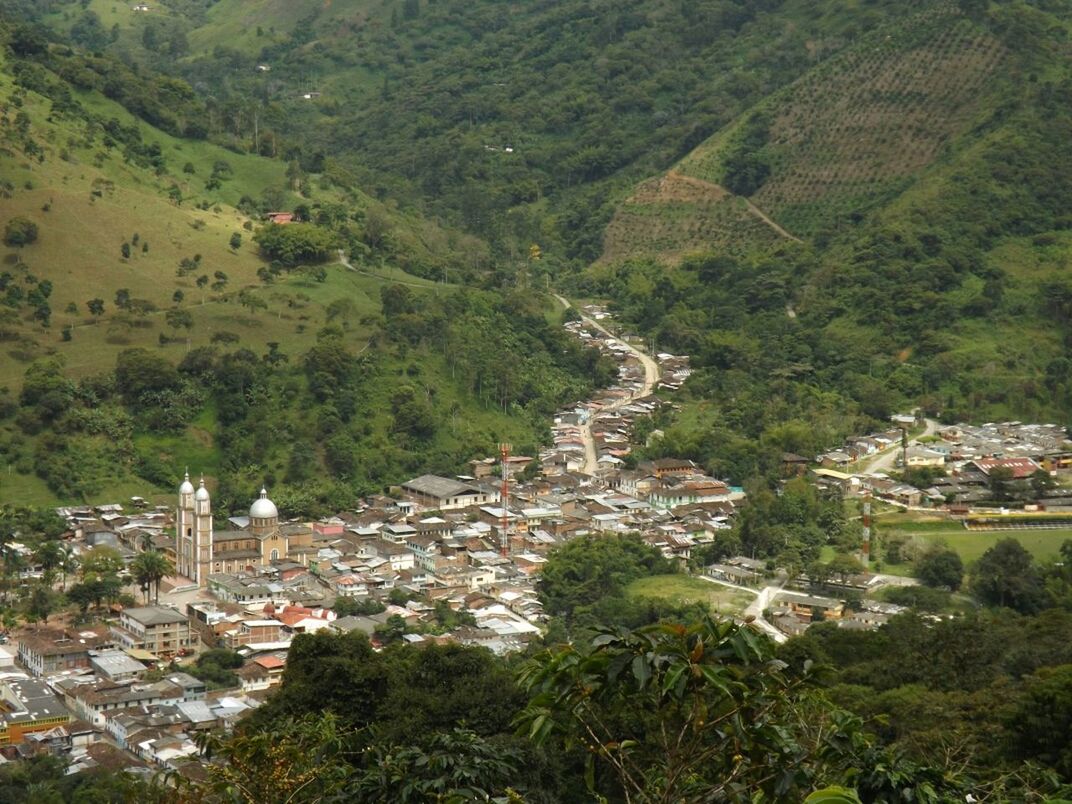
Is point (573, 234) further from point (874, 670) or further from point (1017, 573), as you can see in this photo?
point (874, 670)

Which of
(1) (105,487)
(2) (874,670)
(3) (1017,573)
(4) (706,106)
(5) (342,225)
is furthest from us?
(4) (706,106)

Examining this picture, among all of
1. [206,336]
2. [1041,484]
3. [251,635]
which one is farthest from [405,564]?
[1041,484]

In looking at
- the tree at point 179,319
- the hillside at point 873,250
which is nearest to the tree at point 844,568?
the hillside at point 873,250

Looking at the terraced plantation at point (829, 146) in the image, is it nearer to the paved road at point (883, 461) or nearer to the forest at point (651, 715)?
the paved road at point (883, 461)

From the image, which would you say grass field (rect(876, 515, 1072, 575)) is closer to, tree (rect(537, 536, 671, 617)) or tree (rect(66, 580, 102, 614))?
tree (rect(537, 536, 671, 617))

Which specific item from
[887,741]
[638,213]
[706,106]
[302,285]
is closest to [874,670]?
[887,741]

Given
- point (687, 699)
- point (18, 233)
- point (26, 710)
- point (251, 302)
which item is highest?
point (18, 233)

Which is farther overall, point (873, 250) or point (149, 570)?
point (873, 250)

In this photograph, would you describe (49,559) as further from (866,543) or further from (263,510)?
(866,543)
